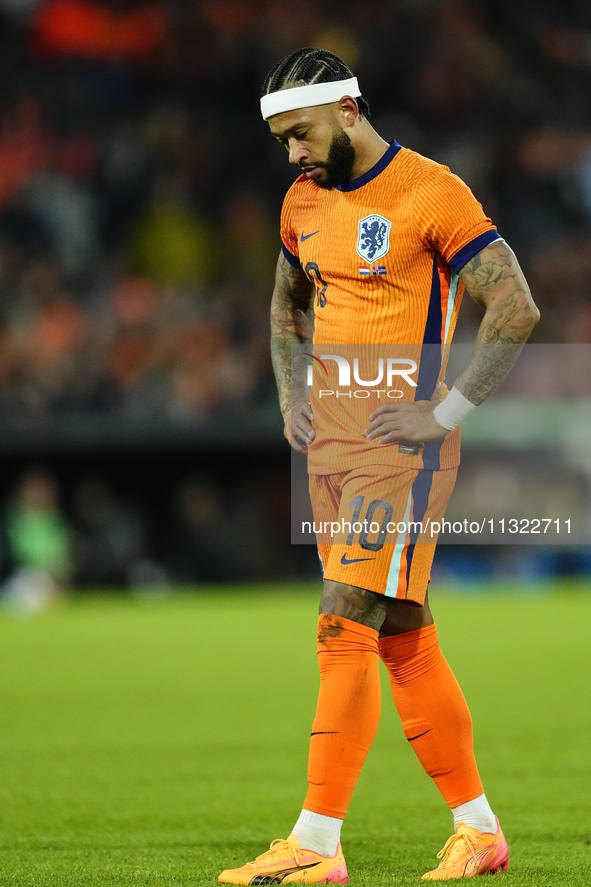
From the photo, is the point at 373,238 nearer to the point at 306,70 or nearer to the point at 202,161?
the point at 306,70

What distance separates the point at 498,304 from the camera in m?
3.34

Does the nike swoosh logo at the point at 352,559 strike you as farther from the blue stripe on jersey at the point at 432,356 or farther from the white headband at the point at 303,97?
the white headband at the point at 303,97

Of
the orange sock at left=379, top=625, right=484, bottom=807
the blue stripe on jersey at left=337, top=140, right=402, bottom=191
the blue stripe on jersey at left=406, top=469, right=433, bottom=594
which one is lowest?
the orange sock at left=379, top=625, right=484, bottom=807

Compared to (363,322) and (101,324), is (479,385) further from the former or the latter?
(101,324)

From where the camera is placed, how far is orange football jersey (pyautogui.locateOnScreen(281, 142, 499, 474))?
339cm

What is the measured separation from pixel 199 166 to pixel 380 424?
1553cm

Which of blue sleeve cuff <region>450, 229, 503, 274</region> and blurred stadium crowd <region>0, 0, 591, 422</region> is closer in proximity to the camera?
blue sleeve cuff <region>450, 229, 503, 274</region>

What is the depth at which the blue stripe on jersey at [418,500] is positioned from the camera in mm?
3371

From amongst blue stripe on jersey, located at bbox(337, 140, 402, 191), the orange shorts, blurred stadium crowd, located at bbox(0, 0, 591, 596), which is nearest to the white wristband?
the orange shorts

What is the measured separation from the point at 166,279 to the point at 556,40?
7.11 metres

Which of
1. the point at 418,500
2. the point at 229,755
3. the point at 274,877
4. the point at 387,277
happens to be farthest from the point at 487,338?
the point at 229,755

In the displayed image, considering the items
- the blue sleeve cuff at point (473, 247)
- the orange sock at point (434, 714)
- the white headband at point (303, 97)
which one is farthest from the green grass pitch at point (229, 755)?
the white headband at point (303, 97)

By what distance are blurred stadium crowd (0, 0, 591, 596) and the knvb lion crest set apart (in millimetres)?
11745

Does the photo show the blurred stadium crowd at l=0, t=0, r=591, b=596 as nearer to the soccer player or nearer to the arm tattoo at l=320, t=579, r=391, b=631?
the soccer player
